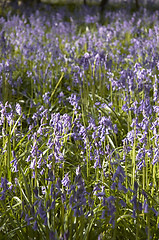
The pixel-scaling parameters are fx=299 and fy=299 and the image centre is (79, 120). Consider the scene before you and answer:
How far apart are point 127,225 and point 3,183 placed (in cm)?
82

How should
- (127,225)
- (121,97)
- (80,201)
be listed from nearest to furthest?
(80,201)
(127,225)
(121,97)

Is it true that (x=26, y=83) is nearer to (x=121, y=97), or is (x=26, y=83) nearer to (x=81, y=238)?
(x=121, y=97)

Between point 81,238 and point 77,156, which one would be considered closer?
point 81,238

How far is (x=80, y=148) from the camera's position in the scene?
9.52 ft

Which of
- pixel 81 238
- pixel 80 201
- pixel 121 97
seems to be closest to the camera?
pixel 80 201

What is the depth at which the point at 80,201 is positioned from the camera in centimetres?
151

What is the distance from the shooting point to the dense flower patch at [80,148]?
172 centimetres

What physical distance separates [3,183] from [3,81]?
2156mm

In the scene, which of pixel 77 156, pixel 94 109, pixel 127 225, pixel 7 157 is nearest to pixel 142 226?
pixel 127 225

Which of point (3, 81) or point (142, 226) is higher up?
A: point (3, 81)

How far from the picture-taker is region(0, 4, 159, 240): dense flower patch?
5.64ft

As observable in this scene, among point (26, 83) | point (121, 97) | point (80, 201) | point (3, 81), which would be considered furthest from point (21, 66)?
point (80, 201)

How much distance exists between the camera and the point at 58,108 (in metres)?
3.84

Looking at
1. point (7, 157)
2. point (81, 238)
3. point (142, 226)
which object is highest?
point (7, 157)
